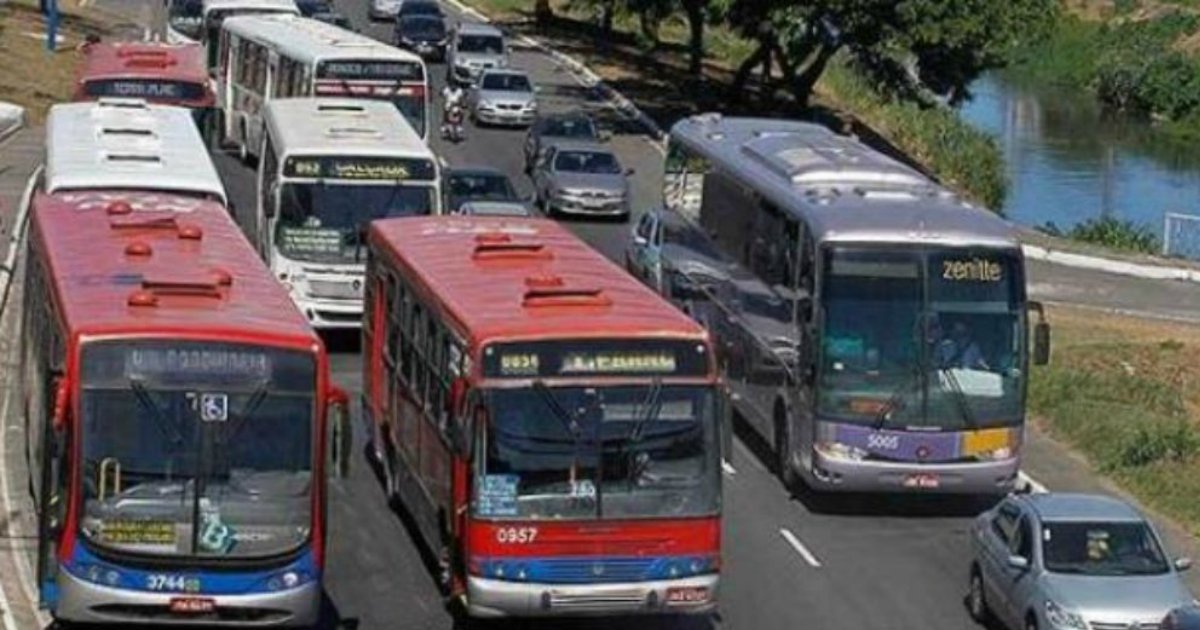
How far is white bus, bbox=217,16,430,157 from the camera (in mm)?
46281

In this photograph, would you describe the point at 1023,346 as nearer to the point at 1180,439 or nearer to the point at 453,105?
the point at 1180,439

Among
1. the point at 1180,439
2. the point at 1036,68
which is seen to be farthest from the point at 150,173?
the point at 1036,68

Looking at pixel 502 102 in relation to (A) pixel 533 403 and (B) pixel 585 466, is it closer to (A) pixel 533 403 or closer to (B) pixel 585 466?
(A) pixel 533 403

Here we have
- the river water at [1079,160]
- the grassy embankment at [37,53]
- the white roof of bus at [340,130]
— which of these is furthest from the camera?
the river water at [1079,160]

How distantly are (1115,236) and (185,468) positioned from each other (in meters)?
38.3

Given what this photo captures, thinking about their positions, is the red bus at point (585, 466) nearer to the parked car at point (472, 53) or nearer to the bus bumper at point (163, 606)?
the bus bumper at point (163, 606)

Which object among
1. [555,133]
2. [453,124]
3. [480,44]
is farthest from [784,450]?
[480,44]

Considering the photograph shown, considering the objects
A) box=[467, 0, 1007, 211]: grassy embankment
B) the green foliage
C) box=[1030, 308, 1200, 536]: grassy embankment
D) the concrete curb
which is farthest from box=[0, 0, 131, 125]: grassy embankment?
box=[1030, 308, 1200, 536]: grassy embankment

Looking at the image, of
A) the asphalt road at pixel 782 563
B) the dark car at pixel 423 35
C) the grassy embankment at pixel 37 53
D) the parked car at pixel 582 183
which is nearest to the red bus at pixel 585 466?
the asphalt road at pixel 782 563

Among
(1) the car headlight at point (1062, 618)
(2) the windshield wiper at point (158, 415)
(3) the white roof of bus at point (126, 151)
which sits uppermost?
(2) the windshield wiper at point (158, 415)

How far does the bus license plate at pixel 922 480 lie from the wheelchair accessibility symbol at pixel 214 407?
9667 millimetres

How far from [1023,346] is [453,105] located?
1211 inches

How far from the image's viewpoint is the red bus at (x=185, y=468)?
2017cm

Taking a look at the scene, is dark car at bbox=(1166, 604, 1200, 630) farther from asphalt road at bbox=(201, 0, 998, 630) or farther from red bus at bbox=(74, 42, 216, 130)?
red bus at bbox=(74, 42, 216, 130)
